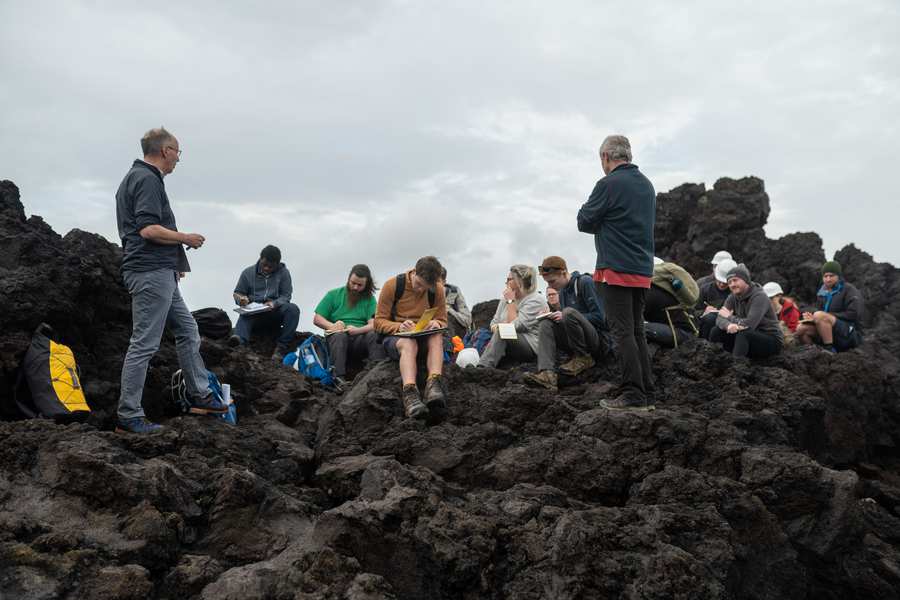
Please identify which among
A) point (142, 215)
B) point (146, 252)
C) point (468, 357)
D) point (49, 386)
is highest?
point (142, 215)

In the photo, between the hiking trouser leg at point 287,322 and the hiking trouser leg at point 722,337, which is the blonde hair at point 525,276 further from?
the hiking trouser leg at point 287,322

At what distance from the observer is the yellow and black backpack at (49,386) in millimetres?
8648

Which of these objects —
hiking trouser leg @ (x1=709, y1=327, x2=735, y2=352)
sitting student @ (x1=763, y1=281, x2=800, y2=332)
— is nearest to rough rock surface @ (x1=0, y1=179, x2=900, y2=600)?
hiking trouser leg @ (x1=709, y1=327, x2=735, y2=352)

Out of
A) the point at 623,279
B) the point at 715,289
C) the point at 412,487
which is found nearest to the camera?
the point at 412,487

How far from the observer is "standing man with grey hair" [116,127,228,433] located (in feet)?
28.6

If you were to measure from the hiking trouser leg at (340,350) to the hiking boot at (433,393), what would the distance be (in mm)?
3942

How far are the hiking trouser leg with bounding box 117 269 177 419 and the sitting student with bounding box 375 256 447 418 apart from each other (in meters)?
2.97

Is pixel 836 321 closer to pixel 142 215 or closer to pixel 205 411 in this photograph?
pixel 205 411

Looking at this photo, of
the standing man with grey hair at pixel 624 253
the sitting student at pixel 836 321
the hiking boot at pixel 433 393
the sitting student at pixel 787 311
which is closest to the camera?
the standing man with grey hair at pixel 624 253

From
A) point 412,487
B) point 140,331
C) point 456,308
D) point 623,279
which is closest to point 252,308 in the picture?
point 456,308

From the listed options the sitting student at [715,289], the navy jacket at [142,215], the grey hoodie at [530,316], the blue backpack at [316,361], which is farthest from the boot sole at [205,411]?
the sitting student at [715,289]

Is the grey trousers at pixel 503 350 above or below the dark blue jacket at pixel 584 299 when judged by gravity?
below

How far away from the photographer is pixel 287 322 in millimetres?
16438

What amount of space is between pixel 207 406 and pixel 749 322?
8.43 m
